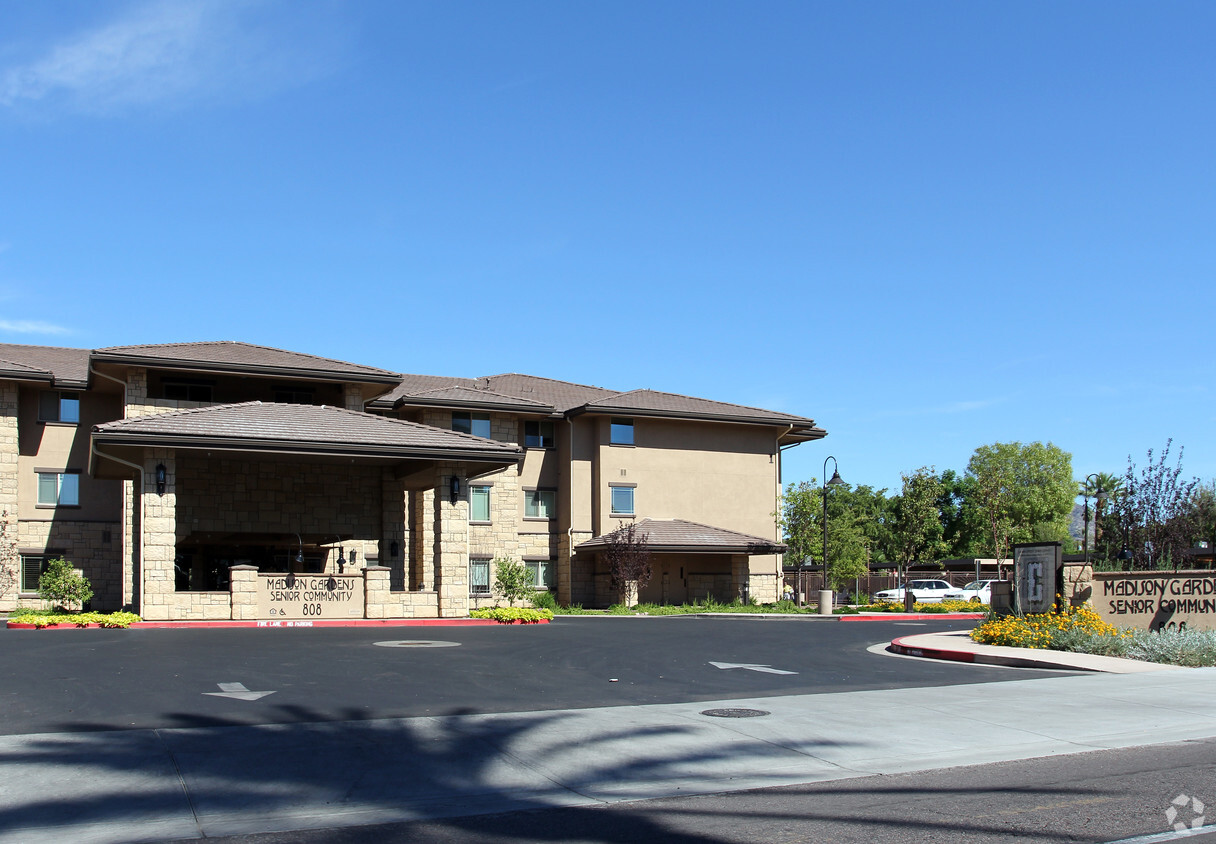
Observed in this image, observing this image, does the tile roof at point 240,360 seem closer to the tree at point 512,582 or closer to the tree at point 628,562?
the tree at point 512,582

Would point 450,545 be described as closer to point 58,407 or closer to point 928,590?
point 58,407

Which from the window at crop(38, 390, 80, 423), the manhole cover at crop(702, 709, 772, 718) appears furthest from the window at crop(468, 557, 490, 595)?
the manhole cover at crop(702, 709, 772, 718)

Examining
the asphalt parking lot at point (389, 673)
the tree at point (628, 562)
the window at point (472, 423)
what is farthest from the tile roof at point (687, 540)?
the asphalt parking lot at point (389, 673)

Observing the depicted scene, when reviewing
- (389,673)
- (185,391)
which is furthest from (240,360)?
(389,673)

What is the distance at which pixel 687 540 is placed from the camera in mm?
41562


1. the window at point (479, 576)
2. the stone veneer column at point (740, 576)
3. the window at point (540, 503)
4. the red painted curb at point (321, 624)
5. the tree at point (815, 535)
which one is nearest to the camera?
the red painted curb at point (321, 624)

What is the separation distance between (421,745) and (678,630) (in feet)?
51.8

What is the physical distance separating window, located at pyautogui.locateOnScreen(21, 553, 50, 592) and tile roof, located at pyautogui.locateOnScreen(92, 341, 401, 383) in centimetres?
876

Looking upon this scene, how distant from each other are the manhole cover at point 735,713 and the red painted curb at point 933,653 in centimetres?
820

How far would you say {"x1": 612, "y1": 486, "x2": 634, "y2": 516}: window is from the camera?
140ft

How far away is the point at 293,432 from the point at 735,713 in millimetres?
19123

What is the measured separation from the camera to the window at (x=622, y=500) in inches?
1686

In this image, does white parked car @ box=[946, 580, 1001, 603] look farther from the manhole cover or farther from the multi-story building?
the manhole cover

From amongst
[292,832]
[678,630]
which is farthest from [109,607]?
[292,832]
